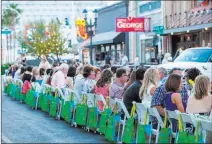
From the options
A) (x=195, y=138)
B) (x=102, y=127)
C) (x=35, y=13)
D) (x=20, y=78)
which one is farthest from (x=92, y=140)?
(x=35, y=13)

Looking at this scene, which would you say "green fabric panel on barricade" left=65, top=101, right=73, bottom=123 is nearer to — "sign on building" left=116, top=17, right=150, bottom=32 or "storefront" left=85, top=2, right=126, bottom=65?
"sign on building" left=116, top=17, right=150, bottom=32

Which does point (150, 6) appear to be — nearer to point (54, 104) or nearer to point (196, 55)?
point (196, 55)

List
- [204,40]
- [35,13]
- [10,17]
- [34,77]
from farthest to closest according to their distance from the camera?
[35,13] → [10,17] → [204,40] → [34,77]

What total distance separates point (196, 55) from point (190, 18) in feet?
48.6

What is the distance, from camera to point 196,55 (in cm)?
2258

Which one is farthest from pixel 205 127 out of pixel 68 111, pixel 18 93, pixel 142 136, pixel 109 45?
pixel 109 45

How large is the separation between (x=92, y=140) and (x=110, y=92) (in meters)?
1.19

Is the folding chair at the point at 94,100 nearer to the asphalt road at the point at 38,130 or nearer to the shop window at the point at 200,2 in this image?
the asphalt road at the point at 38,130

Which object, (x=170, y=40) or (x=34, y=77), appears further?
(x=170, y=40)

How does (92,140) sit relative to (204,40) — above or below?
below

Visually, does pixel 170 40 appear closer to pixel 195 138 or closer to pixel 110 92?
pixel 110 92

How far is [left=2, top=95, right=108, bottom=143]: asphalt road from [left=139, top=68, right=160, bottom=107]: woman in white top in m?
1.45

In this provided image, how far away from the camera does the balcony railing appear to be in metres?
34.9

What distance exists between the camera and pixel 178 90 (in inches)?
389
